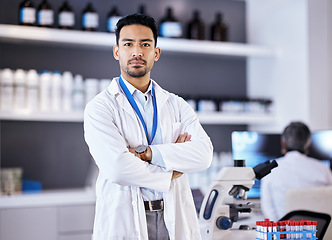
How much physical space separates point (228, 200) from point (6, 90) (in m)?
2.01

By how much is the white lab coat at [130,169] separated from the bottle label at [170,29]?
6.38 feet

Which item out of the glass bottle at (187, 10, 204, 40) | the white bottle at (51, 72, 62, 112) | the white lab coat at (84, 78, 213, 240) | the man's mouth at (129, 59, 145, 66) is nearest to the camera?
the white lab coat at (84, 78, 213, 240)

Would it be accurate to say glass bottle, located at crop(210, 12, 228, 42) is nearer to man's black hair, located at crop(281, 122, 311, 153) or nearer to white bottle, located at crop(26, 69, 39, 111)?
man's black hair, located at crop(281, 122, 311, 153)

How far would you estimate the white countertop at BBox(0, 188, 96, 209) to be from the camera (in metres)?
3.13

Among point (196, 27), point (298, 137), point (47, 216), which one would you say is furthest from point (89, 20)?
point (298, 137)

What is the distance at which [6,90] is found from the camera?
323 cm

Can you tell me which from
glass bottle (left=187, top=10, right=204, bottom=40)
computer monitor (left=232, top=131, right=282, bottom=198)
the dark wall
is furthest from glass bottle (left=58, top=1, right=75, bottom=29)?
computer monitor (left=232, top=131, right=282, bottom=198)

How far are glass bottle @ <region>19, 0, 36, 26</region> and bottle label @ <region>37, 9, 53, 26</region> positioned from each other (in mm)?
42

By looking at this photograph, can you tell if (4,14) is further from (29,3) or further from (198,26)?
(198,26)

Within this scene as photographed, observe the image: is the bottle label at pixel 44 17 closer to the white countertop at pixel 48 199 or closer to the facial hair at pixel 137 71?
the white countertop at pixel 48 199

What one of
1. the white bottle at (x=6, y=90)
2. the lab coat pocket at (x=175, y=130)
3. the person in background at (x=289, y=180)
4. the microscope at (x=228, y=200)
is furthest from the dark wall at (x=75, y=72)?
the microscope at (x=228, y=200)

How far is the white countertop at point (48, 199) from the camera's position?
3129 mm

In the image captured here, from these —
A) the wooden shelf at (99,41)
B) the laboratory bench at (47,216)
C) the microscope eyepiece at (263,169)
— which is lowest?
the laboratory bench at (47,216)

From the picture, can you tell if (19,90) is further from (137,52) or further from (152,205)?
(152,205)
